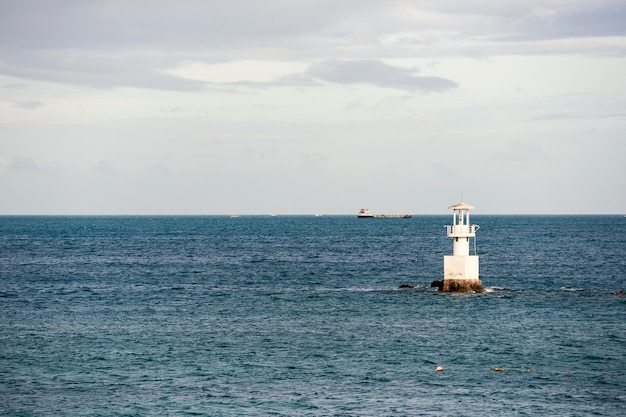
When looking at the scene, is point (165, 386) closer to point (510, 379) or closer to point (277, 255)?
point (510, 379)

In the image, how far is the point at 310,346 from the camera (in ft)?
158

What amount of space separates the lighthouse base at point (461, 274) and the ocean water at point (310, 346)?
1043mm

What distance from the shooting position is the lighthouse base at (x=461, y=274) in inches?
2689

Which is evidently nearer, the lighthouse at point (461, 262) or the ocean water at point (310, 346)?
the ocean water at point (310, 346)

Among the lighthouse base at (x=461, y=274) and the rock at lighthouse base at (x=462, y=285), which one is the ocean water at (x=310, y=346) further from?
the lighthouse base at (x=461, y=274)

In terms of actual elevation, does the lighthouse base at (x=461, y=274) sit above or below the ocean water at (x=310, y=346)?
above

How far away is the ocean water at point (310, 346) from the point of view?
117 feet

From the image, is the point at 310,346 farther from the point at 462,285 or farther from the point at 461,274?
the point at 462,285

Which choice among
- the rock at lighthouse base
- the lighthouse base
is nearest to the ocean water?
the rock at lighthouse base

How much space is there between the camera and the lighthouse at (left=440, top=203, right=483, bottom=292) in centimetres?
6750

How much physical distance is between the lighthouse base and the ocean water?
1.04 metres

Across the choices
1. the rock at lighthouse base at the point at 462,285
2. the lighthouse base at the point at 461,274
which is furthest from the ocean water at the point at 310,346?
the lighthouse base at the point at 461,274

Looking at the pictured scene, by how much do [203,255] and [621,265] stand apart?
65210mm

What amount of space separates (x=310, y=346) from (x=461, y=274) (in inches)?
957
